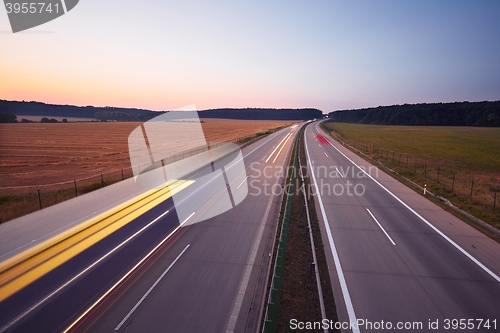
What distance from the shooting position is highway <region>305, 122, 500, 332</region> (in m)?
8.34

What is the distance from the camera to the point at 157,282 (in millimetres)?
9789

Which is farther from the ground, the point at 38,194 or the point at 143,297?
the point at 38,194

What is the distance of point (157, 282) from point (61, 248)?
5648 millimetres

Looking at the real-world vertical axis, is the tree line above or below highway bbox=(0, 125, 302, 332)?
above

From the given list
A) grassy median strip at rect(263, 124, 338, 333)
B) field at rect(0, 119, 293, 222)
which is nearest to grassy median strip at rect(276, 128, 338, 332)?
grassy median strip at rect(263, 124, 338, 333)

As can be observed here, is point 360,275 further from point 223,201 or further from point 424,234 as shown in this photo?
point 223,201

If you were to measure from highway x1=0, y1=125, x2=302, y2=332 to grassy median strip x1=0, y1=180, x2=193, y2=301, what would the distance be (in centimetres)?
31

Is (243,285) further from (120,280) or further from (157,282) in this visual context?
(120,280)

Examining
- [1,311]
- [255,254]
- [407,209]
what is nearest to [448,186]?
[407,209]

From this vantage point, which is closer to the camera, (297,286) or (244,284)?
(297,286)

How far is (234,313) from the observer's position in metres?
8.34

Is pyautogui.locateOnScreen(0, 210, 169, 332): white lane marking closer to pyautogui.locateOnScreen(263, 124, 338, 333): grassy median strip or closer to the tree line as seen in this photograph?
pyautogui.locateOnScreen(263, 124, 338, 333): grassy median strip

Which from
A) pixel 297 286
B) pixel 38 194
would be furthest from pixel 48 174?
pixel 297 286

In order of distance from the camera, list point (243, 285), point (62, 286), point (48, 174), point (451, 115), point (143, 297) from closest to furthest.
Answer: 1. point (143, 297)
2. point (62, 286)
3. point (243, 285)
4. point (48, 174)
5. point (451, 115)
